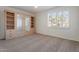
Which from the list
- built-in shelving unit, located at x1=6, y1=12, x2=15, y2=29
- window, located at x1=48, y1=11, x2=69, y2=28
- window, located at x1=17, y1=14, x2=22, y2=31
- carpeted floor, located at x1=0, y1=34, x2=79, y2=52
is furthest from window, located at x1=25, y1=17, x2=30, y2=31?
carpeted floor, located at x1=0, y1=34, x2=79, y2=52

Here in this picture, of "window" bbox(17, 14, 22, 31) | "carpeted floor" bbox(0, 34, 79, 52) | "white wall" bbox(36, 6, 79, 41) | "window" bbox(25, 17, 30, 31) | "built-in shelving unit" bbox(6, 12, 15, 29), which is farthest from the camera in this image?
"window" bbox(25, 17, 30, 31)

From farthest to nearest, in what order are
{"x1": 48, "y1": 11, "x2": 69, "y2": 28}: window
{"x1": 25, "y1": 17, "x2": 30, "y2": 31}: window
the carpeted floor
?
→ 1. {"x1": 25, "y1": 17, "x2": 30, "y2": 31}: window
2. {"x1": 48, "y1": 11, "x2": 69, "y2": 28}: window
3. the carpeted floor

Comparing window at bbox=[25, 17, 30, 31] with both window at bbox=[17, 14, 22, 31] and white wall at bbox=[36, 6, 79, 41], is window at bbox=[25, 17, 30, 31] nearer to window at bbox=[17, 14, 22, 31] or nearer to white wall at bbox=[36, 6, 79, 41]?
window at bbox=[17, 14, 22, 31]

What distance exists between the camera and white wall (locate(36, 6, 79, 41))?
15.7 feet

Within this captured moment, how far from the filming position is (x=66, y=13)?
5453 mm

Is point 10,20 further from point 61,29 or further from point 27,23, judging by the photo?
point 61,29

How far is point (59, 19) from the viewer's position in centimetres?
608

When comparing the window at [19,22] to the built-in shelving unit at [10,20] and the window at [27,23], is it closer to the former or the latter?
the built-in shelving unit at [10,20]

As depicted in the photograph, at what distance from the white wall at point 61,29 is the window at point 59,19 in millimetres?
275

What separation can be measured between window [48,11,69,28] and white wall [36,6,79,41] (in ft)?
0.90

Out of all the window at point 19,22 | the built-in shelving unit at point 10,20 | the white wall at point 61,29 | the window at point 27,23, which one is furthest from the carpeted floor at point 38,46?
the window at point 27,23

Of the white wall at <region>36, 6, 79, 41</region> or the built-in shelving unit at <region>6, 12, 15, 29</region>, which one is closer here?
the white wall at <region>36, 6, 79, 41</region>
